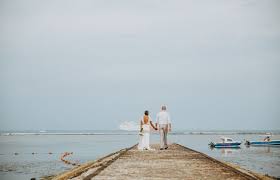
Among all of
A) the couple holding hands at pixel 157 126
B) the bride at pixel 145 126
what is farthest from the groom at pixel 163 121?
the bride at pixel 145 126

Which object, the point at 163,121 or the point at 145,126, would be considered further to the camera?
the point at 145,126

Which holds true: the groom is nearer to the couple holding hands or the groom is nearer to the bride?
the couple holding hands

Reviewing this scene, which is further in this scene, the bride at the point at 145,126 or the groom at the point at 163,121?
the bride at the point at 145,126

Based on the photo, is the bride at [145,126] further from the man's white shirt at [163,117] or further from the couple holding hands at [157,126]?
the man's white shirt at [163,117]

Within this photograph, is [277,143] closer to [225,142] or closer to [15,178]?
[225,142]

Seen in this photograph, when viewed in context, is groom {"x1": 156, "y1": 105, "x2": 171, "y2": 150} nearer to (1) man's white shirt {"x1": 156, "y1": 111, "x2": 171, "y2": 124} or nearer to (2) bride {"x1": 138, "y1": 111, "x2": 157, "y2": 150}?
(1) man's white shirt {"x1": 156, "y1": 111, "x2": 171, "y2": 124}

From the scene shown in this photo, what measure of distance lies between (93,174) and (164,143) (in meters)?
13.5

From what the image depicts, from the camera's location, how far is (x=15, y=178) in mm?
26781

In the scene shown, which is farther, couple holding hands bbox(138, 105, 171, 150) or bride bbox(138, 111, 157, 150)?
bride bbox(138, 111, 157, 150)

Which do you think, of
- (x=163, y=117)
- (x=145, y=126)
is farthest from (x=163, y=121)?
(x=145, y=126)

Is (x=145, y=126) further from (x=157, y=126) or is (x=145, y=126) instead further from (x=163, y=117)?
(x=163, y=117)

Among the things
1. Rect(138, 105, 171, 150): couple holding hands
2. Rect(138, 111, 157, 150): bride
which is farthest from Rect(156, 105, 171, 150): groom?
Rect(138, 111, 157, 150): bride

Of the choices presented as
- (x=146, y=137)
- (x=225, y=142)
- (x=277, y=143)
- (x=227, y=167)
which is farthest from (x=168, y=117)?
(x=277, y=143)

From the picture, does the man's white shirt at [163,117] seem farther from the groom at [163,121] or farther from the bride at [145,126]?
the bride at [145,126]
